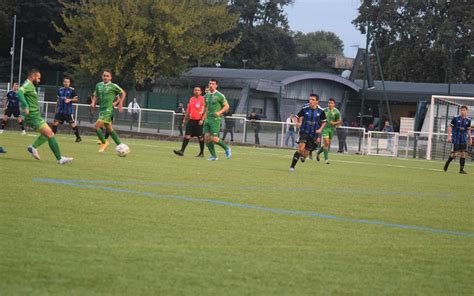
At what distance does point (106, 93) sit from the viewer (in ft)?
78.6

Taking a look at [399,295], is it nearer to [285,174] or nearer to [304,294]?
[304,294]

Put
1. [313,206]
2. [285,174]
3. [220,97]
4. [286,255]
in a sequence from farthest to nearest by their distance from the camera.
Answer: [220,97], [285,174], [313,206], [286,255]

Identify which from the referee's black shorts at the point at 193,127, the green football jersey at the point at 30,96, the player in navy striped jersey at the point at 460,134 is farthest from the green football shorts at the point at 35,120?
the player in navy striped jersey at the point at 460,134

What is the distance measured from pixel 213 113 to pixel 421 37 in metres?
62.9

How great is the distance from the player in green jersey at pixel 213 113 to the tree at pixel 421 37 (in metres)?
59.8

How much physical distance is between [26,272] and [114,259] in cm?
85

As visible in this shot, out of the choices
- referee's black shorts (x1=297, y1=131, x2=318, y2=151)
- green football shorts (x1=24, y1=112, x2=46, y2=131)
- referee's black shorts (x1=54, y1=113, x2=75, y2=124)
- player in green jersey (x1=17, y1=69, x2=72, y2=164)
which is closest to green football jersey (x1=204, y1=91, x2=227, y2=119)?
referee's black shorts (x1=297, y1=131, x2=318, y2=151)

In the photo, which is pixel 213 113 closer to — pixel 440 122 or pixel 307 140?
pixel 307 140

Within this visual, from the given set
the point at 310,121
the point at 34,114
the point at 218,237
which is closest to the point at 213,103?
the point at 310,121

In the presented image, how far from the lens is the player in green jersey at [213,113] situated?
24688 mm

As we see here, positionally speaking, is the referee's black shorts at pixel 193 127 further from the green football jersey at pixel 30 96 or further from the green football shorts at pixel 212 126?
the green football jersey at pixel 30 96

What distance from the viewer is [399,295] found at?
6.46 metres

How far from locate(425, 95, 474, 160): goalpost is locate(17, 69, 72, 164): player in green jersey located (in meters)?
25.8

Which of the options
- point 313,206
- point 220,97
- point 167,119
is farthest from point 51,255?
point 167,119
